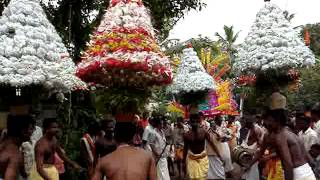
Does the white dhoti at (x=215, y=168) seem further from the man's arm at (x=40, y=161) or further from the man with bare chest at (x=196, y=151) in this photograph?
the man's arm at (x=40, y=161)

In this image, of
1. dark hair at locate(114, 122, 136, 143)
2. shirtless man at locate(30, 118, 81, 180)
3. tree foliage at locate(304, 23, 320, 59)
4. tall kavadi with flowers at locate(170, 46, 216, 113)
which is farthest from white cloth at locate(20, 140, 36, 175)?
tree foliage at locate(304, 23, 320, 59)

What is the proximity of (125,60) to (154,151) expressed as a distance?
24.1 feet

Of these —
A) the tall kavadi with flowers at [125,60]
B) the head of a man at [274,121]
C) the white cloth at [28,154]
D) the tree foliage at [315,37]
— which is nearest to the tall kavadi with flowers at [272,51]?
the head of a man at [274,121]

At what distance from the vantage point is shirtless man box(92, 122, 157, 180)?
5965 mm

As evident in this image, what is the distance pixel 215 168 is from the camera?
13.0 metres

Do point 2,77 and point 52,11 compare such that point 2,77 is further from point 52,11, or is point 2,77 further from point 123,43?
point 52,11

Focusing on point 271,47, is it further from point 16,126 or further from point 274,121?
point 16,126

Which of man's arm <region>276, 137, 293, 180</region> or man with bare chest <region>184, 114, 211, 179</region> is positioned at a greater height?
man's arm <region>276, 137, 293, 180</region>

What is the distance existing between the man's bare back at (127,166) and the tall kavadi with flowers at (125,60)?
105cm

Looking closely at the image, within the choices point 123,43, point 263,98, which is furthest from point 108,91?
point 263,98

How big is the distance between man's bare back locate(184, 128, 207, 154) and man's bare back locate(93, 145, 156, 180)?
20.1 feet

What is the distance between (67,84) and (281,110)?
10.1ft

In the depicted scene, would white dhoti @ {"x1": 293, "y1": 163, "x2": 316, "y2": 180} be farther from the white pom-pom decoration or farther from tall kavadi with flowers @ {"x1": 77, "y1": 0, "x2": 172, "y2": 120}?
tall kavadi with flowers @ {"x1": 77, "y1": 0, "x2": 172, "y2": 120}

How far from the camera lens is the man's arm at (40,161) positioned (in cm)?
920
